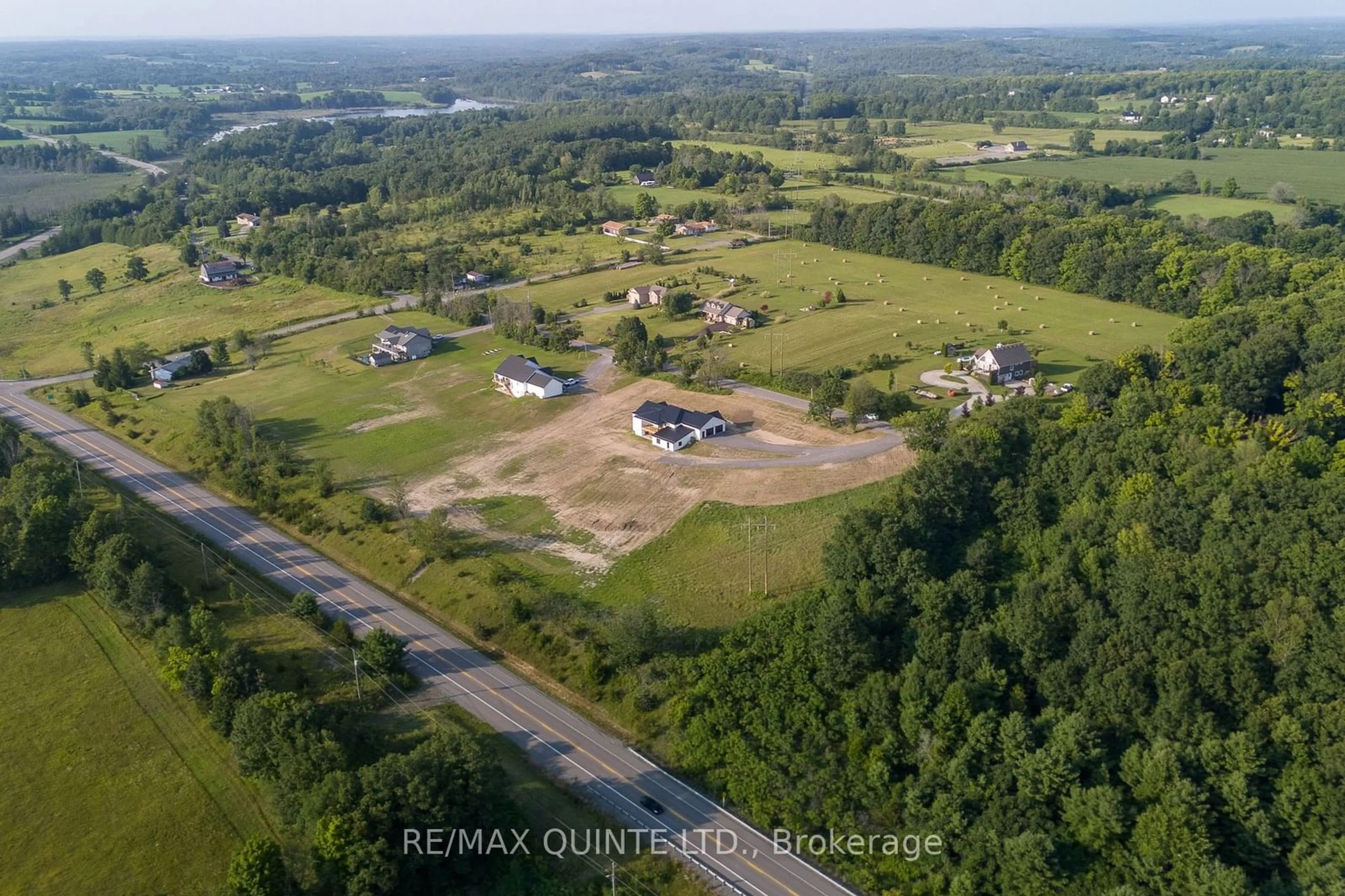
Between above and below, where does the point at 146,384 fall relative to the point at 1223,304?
below

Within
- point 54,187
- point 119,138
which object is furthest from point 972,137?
point 119,138

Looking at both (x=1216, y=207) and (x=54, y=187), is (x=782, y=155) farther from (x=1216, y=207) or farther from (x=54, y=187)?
(x=54, y=187)

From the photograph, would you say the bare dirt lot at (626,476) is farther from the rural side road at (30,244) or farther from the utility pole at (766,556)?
the rural side road at (30,244)

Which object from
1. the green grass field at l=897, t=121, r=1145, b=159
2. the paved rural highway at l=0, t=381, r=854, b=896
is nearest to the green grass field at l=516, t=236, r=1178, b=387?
the paved rural highway at l=0, t=381, r=854, b=896

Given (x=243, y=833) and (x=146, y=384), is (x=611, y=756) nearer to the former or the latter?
(x=243, y=833)

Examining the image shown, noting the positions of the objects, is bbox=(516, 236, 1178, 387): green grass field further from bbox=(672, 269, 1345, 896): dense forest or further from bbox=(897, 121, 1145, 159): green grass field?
bbox=(897, 121, 1145, 159): green grass field

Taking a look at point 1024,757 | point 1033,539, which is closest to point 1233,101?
point 1033,539
